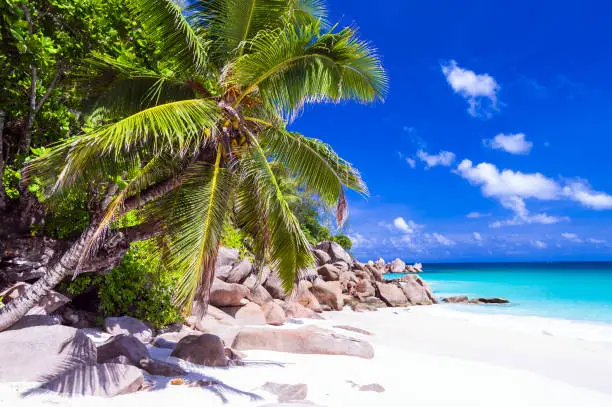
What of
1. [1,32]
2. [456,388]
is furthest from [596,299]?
[1,32]

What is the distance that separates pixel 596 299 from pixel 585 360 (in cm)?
2075

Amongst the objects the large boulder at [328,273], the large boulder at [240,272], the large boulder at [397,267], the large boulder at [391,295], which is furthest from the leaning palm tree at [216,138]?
the large boulder at [397,267]

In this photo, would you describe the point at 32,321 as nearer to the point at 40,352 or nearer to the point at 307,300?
the point at 40,352

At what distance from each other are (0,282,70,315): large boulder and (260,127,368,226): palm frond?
4.87m

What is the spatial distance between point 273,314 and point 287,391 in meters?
7.20

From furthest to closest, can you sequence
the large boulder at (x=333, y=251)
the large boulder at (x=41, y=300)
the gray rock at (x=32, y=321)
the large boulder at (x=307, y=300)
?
the large boulder at (x=333, y=251) < the large boulder at (x=307, y=300) < the large boulder at (x=41, y=300) < the gray rock at (x=32, y=321)

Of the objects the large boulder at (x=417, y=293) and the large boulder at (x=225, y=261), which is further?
the large boulder at (x=417, y=293)

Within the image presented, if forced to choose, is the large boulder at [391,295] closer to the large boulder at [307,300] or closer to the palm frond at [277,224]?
the large boulder at [307,300]

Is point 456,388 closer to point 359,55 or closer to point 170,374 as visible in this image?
point 170,374

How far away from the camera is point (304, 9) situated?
7332 millimetres

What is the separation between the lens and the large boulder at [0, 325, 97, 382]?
5082mm

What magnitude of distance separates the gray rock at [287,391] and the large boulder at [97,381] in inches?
65.8

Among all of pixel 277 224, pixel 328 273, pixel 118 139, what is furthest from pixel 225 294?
pixel 328 273

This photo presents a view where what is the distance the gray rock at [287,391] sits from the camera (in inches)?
220
